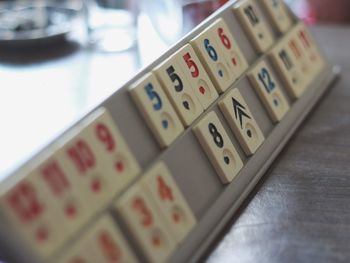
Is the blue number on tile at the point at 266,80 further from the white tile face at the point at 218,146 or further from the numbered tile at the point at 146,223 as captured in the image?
the numbered tile at the point at 146,223

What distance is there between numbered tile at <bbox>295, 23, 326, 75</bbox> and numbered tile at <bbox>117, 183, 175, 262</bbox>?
40 centimetres

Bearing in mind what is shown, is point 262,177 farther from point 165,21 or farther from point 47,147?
point 165,21

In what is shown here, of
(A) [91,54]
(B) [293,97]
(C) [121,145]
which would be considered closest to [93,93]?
(A) [91,54]

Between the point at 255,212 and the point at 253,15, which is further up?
the point at 253,15

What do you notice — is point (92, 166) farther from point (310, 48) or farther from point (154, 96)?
point (310, 48)

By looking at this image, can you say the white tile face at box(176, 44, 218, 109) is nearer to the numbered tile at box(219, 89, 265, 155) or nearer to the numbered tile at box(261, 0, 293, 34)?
the numbered tile at box(219, 89, 265, 155)

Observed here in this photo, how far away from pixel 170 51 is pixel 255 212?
16 cm

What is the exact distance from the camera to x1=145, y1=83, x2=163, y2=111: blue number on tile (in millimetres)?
510

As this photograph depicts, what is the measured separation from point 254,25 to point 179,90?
197 millimetres

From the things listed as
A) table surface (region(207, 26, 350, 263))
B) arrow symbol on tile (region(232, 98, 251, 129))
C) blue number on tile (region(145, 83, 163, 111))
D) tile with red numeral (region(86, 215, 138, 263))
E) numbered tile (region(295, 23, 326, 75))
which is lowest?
table surface (region(207, 26, 350, 263))

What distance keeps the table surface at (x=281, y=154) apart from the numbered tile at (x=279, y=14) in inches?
4.2

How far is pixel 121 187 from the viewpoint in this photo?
17.9 inches

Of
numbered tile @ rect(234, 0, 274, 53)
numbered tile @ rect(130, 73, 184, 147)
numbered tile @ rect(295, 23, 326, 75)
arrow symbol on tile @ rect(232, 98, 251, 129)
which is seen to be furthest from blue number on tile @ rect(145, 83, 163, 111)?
numbered tile @ rect(295, 23, 326, 75)

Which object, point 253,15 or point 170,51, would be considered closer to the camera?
point 170,51
